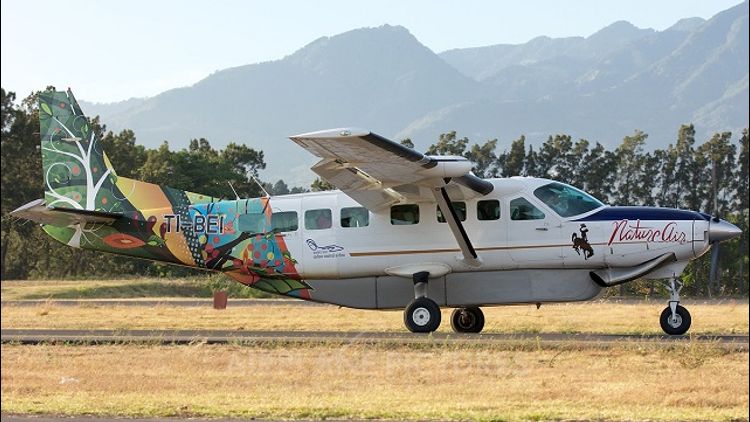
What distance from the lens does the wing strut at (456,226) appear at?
747 inches

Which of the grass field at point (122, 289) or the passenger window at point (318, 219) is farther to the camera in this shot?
the grass field at point (122, 289)

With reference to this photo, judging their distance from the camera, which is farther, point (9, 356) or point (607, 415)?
point (9, 356)

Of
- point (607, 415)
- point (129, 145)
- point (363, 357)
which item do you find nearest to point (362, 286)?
point (607, 415)

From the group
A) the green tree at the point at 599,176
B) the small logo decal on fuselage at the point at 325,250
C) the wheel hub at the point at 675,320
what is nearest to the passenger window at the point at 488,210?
the small logo decal on fuselage at the point at 325,250

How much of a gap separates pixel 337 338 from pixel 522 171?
19.4 meters

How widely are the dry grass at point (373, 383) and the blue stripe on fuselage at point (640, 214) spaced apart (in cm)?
407

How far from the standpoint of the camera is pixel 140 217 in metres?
20.4

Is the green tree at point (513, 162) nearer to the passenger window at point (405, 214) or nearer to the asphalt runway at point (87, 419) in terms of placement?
the passenger window at point (405, 214)

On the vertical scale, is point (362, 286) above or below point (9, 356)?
above

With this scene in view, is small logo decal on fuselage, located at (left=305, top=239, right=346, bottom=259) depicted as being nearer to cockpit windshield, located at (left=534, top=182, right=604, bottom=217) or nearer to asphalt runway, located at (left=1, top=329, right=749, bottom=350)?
cockpit windshield, located at (left=534, top=182, right=604, bottom=217)

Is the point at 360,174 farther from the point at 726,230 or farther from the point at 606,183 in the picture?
the point at 606,183

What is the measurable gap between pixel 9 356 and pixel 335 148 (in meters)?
19.2

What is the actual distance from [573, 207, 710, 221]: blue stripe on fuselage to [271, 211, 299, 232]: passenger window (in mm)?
6119

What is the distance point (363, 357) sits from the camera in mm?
29609
